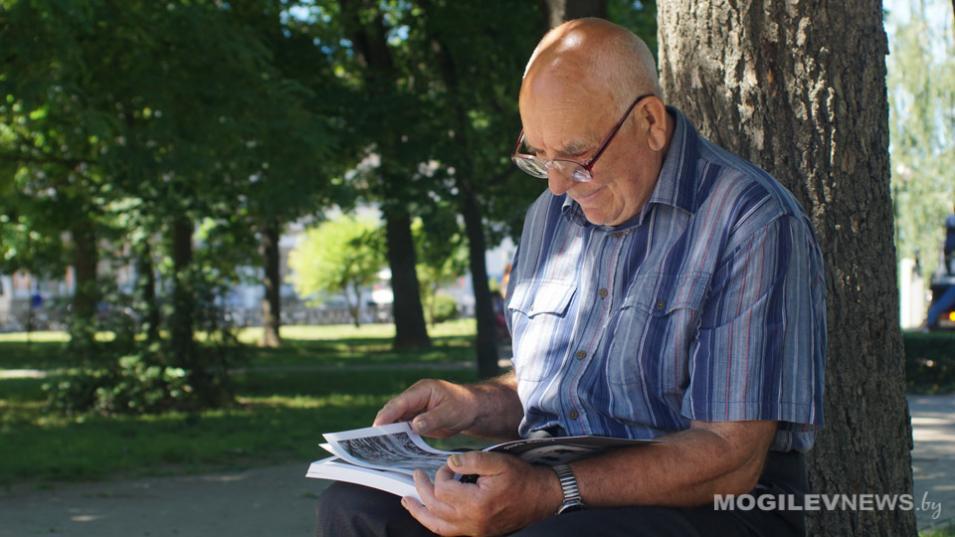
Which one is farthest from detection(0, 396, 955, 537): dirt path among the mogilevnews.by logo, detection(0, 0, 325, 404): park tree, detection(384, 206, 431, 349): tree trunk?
detection(384, 206, 431, 349): tree trunk

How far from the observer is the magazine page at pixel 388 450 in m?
2.68

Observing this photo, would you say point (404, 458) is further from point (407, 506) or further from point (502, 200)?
point (502, 200)

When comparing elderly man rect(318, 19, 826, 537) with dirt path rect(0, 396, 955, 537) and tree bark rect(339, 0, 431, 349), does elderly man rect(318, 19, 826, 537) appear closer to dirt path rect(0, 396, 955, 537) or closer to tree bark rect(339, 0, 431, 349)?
dirt path rect(0, 396, 955, 537)

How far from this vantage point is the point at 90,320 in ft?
41.1

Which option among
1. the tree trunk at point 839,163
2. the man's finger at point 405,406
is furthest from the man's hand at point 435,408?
the tree trunk at point 839,163

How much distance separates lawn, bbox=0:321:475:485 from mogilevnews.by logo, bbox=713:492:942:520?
5505 mm

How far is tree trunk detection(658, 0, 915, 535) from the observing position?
3.64 metres

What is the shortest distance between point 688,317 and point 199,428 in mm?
9336

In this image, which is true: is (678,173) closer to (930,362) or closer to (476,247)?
(476,247)

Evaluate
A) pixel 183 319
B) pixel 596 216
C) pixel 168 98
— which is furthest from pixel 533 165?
pixel 183 319

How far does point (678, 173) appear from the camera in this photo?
2705 mm

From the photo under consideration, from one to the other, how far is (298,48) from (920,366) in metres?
9.39

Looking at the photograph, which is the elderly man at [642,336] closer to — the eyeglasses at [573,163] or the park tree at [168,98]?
the eyeglasses at [573,163]

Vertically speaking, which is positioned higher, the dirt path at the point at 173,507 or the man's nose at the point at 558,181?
the man's nose at the point at 558,181
